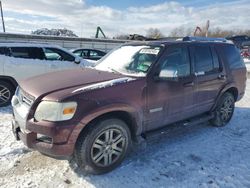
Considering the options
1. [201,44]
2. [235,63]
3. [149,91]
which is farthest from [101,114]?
[235,63]

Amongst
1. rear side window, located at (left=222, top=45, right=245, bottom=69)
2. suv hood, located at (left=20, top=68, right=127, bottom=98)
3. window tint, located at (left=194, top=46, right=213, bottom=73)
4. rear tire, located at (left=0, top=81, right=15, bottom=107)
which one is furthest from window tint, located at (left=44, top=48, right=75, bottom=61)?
rear side window, located at (left=222, top=45, right=245, bottom=69)

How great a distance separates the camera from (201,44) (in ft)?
16.1

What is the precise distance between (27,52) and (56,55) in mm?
879

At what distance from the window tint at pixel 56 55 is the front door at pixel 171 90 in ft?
14.3

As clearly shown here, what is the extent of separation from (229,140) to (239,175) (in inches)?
53.0

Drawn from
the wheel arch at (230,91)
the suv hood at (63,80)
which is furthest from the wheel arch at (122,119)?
the wheel arch at (230,91)

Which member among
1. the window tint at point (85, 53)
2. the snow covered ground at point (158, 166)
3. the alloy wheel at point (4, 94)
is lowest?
the snow covered ground at point (158, 166)

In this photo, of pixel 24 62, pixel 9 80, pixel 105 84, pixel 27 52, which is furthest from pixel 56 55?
pixel 105 84

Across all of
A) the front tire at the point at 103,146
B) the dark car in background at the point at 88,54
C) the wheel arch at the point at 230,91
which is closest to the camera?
the front tire at the point at 103,146

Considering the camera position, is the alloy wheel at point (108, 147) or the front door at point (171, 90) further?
the front door at point (171, 90)

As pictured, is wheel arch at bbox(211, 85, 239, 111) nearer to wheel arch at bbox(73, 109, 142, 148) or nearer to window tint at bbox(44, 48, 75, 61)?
wheel arch at bbox(73, 109, 142, 148)

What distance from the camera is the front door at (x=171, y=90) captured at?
3.91 m

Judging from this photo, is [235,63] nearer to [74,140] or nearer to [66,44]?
[74,140]

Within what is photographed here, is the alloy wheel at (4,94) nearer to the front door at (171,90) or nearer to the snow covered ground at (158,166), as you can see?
the snow covered ground at (158,166)
